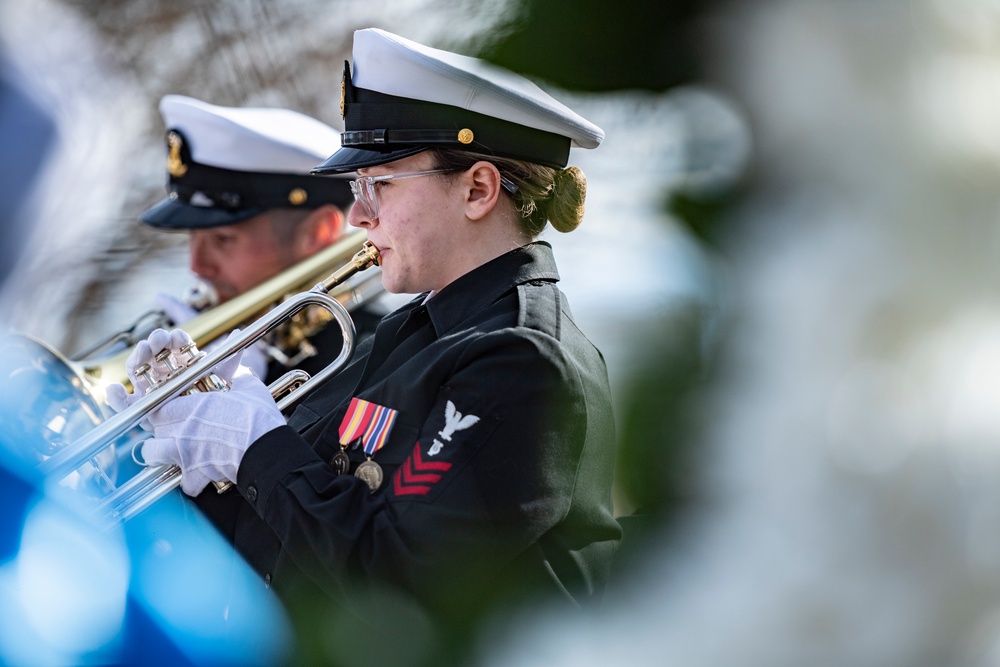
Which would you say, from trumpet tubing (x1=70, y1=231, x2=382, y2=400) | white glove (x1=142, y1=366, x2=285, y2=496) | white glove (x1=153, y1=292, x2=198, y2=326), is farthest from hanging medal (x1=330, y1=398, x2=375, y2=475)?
white glove (x1=153, y1=292, x2=198, y2=326)

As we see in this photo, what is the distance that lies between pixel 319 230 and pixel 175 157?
768 mm

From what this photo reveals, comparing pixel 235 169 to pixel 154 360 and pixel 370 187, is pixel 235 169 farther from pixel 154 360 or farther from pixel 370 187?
pixel 370 187

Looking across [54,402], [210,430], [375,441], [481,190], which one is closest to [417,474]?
[375,441]

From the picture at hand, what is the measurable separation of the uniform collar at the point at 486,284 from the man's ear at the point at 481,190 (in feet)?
0.35

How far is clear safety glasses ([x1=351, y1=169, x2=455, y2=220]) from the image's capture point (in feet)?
7.41

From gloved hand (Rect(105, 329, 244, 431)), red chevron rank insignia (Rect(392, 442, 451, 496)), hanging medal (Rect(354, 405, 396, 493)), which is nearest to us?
red chevron rank insignia (Rect(392, 442, 451, 496))

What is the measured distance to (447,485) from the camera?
1.79 metres

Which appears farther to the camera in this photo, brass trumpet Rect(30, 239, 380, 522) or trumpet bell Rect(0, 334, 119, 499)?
trumpet bell Rect(0, 334, 119, 499)

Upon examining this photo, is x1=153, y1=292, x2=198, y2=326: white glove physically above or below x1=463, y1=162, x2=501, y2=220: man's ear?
below

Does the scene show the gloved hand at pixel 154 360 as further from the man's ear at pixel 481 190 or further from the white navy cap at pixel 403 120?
the man's ear at pixel 481 190

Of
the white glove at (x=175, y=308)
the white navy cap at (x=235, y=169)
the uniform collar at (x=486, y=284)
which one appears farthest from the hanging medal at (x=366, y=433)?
the white glove at (x=175, y=308)

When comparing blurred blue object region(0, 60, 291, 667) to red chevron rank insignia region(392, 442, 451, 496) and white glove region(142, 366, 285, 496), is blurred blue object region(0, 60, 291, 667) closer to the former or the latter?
red chevron rank insignia region(392, 442, 451, 496)

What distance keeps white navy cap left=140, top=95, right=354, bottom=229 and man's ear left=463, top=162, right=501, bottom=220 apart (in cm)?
235

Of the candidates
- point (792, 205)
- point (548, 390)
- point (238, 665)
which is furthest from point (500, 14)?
point (548, 390)
